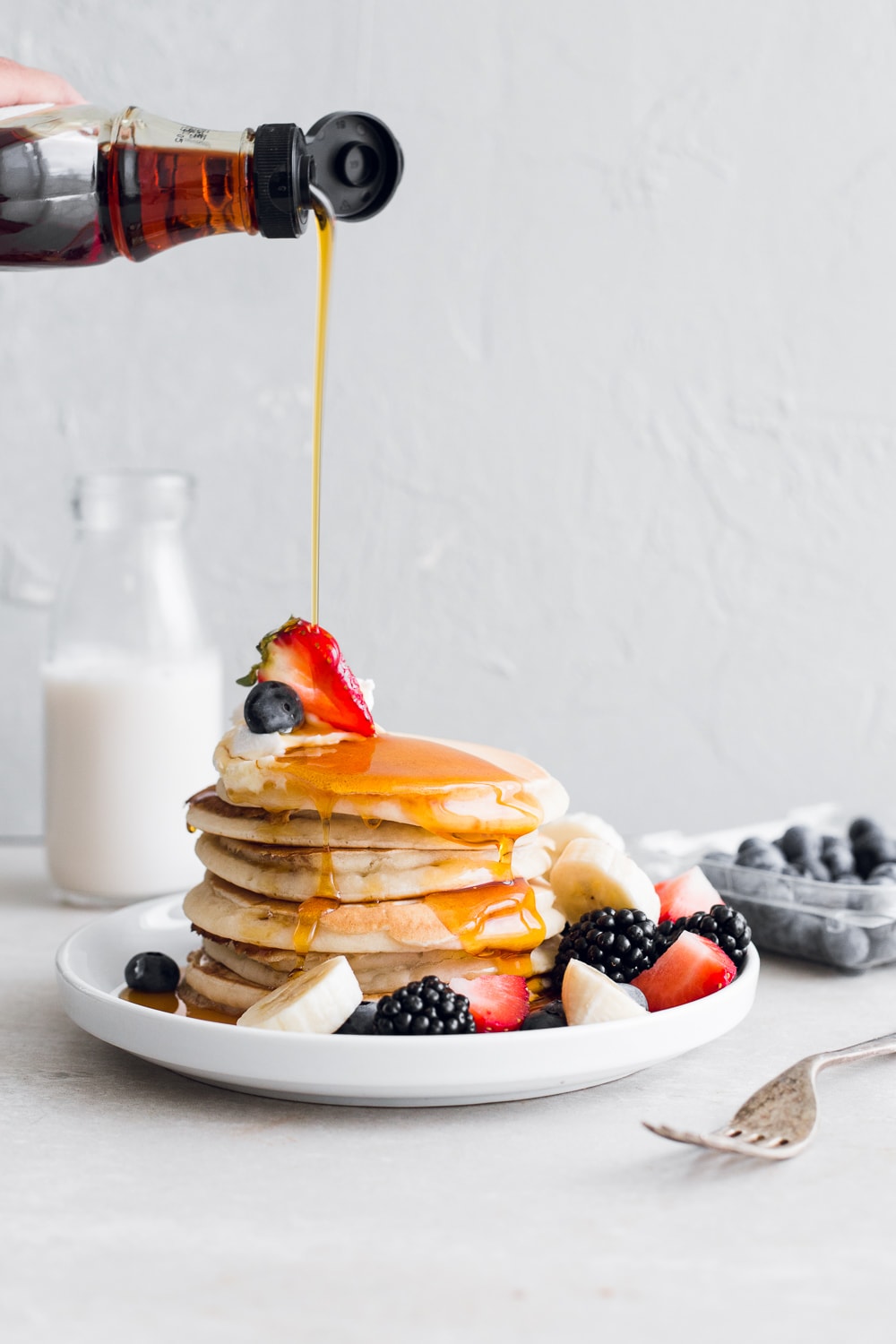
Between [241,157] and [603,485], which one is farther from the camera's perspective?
[603,485]

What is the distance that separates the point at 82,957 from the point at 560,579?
4.43ft

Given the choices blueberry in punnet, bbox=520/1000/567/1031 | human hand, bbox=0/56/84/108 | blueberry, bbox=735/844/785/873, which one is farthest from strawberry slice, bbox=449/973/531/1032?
human hand, bbox=0/56/84/108

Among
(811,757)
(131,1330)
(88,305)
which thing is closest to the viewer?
(131,1330)

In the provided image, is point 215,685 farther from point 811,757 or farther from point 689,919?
point 811,757

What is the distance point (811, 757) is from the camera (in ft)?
8.23

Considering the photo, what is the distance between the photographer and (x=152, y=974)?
1.26 metres

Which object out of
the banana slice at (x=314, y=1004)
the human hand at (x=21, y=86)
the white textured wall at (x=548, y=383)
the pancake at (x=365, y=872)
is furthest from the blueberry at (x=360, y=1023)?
the white textured wall at (x=548, y=383)

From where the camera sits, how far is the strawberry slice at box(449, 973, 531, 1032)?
42.9 inches

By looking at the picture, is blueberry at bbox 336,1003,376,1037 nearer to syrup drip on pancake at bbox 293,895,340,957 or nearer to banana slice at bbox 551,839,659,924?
syrup drip on pancake at bbox 293,895,340,957

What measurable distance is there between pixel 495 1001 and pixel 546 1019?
49 millimetres

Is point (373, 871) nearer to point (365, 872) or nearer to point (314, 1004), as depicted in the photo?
point (365, 872)

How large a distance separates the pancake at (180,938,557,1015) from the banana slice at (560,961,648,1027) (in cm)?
7

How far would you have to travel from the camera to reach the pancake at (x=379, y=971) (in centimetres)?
114

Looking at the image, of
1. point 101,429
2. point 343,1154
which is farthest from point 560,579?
point 343,1154
